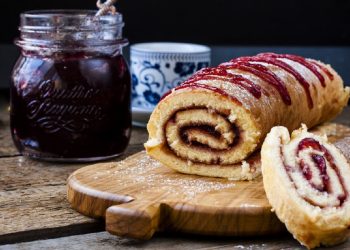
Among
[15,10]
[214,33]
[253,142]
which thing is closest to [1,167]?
[253,142]

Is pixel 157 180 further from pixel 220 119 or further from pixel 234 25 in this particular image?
pixel 234 25

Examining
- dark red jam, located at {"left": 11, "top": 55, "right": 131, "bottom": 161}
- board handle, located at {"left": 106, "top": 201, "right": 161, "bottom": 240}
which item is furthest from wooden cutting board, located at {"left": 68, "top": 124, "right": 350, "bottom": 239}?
dark red jam, located at {"left": 11, "top": 55, "right": 131, "bottom": 161}

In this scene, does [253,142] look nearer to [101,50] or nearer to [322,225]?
[322,225]

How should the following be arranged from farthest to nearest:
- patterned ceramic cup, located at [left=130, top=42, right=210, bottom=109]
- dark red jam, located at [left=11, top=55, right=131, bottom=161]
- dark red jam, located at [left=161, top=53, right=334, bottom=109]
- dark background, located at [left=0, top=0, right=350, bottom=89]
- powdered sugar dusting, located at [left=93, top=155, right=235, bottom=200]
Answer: dark background, located at [left=0, top=0, right=350, bottom=89] < patterned ceramic cup, located at [left=130, top=42, right=210, bottom=109] < dark red jam, located at [left=11, top=55, right=131, bottom=161] < dark red jam, located at [left=161, top=53, right=334, bottom=109] < powdered sugar dusting, located at [left=93, top=155, right=235, bottom=200]

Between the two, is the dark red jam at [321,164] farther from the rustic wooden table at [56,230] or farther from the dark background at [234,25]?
the dark background at [234,25]

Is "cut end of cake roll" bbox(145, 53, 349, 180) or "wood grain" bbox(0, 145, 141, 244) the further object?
"cut end of cake roll" bbox(145, 53, 349, 180)

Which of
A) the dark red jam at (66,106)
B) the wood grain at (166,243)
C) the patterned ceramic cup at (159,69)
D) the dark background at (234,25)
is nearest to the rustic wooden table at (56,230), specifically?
the wood grain at (166,243)

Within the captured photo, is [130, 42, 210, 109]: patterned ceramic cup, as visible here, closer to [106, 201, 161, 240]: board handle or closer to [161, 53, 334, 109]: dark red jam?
[161, 53, 334, 109]: dark red jam
